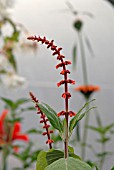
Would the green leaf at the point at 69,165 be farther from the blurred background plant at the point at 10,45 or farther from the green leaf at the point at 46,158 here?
the blurred background plant at the point at 10,45

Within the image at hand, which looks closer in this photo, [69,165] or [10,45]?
[69,165]

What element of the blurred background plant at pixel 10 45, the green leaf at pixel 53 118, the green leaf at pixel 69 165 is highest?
the blurred background plant at pixel 10 45

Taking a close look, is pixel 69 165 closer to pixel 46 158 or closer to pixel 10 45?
pixel 46 158

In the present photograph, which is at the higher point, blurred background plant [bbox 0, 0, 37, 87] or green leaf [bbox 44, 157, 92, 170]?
blurred background plant [bbox 0, 0, 37, 87]

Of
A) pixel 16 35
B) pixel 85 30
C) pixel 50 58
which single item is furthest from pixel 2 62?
pixel 85 30

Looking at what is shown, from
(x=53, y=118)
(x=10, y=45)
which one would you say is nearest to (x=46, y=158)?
(x=53, y=118)

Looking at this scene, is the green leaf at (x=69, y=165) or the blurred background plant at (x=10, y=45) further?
the blurred background plant at (x=10, y=45)

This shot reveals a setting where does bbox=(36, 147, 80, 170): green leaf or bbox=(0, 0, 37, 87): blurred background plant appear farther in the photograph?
bbox=(0, 0, 37, 87): blurred background plant

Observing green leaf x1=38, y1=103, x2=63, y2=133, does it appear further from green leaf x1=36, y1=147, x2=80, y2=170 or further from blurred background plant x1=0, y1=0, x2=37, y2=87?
blurred background plant x1=0, y1=0, x2=37, y2=87

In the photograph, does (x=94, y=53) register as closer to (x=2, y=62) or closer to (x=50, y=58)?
(x=50, y=58)

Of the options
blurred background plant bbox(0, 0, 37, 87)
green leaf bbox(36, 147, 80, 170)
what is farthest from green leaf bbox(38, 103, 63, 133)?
blurred background plant bbox(0, 0, 37, 87)

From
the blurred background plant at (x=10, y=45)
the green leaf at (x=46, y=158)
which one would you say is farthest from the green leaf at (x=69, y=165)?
the blurred background plant at (x=10, y=45)

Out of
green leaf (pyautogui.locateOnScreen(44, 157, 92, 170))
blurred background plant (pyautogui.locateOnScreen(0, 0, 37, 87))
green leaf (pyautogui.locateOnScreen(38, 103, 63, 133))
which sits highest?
blurred background plant (pyautogui.locateOnScreen(0, 0, 37, 87))

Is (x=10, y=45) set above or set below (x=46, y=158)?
above
